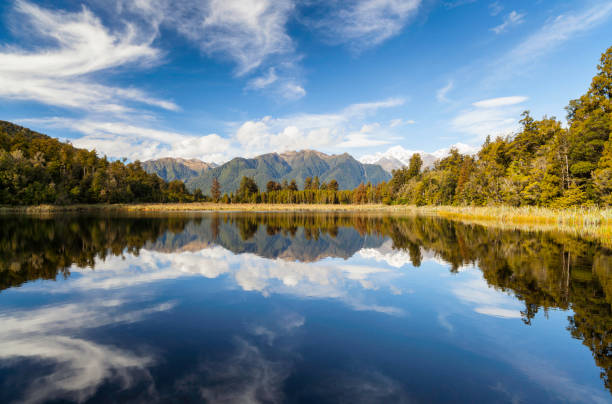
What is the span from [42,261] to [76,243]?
6.84 m

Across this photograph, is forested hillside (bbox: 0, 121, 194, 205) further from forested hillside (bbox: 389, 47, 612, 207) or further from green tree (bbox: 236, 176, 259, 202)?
forested hillside (bbox: 389, 47, 612, 207)

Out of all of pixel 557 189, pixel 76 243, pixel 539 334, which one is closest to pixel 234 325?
pixel 539 334

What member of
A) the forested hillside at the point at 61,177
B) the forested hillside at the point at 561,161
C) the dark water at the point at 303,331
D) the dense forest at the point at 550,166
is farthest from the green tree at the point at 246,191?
the dark water at the point at 303,331

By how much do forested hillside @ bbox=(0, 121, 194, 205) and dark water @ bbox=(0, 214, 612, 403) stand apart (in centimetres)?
7405

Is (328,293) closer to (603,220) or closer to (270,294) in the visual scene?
(270,294)

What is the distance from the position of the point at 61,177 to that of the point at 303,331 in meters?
108

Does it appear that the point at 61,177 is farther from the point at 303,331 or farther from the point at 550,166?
the point at 550,166

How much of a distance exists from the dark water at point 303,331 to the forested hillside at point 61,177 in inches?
2915

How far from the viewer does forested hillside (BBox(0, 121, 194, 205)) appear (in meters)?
69.6

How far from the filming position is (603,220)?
31.0m

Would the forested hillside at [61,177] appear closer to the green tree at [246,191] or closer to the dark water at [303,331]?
the green tree at [246,191]

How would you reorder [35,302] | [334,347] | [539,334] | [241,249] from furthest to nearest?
1. [241,249]
2. [35,302]
3. [539,334]
4. [334,347]

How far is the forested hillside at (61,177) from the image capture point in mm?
69562

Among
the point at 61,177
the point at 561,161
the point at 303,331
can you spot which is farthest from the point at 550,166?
the point at 61,177
